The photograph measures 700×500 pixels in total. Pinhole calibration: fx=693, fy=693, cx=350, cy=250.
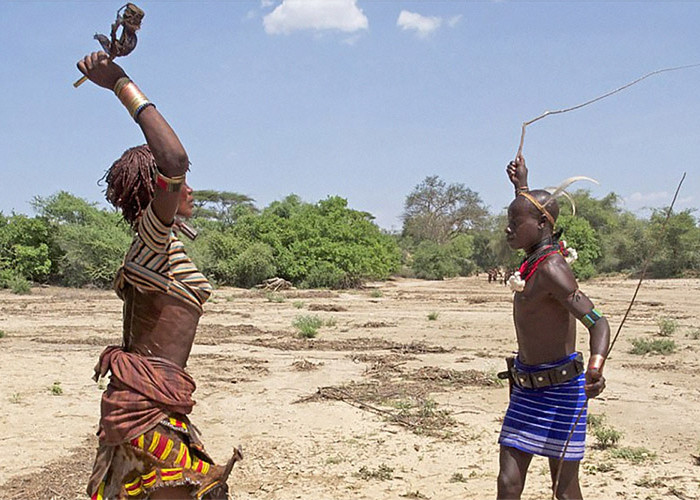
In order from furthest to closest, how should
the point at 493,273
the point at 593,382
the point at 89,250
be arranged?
the point at 493,273 < the point at 89,250 < the point at 593,382

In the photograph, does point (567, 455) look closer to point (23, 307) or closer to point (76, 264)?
point (23, 307)

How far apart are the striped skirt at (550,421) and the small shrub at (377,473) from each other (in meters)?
1.97

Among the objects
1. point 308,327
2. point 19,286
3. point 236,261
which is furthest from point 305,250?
point 308,327

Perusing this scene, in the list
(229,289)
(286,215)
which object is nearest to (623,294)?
(229,289)

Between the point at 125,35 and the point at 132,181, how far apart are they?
20.5 inches

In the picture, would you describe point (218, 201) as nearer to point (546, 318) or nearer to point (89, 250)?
point (89, 250)

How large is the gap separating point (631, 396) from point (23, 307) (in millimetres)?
17726

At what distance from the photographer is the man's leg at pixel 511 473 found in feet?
10.6

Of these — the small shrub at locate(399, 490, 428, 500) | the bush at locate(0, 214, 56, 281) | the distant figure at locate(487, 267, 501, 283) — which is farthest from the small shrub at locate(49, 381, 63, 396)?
the distant figure at locate(487, 267, 501, 283)

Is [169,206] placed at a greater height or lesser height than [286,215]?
lesser

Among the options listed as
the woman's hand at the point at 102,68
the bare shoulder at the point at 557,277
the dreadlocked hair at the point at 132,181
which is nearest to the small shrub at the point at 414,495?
the bare shoulder at the point at 557,277

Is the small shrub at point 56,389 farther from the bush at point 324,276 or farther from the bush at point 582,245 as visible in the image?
the bush at point 582,245

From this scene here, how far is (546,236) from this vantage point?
3443 mm

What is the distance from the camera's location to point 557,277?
3240mm
